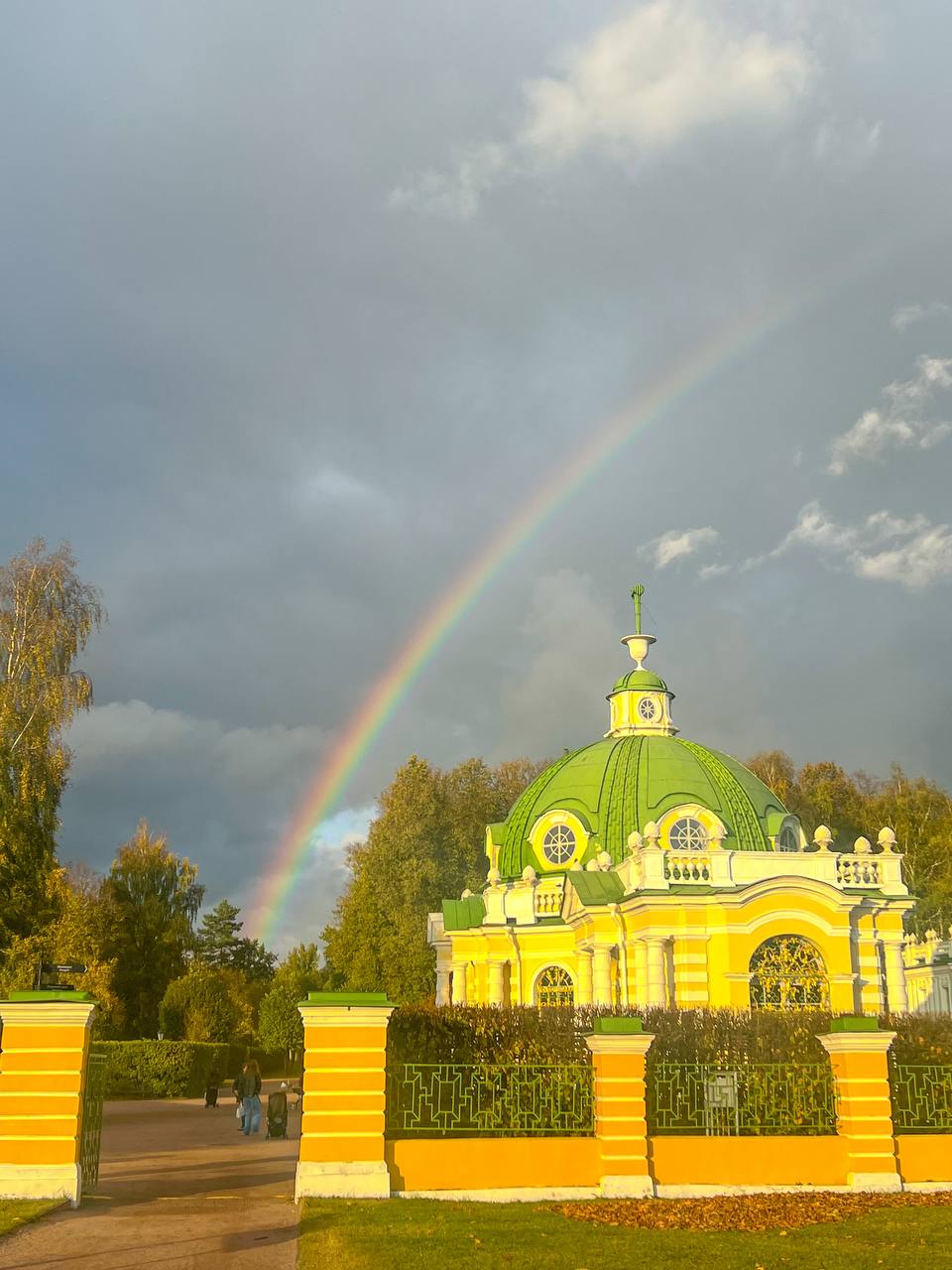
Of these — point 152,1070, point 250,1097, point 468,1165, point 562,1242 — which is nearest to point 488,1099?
point 468,1165

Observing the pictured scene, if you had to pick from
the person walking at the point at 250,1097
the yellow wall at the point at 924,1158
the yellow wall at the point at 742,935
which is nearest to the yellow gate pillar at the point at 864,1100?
the yellow wall at the point at 924,1158

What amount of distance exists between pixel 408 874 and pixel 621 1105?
38.0 meters

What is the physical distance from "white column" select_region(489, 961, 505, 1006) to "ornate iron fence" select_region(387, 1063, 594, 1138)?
72.1ft

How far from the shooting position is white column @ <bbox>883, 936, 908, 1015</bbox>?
1169 inches

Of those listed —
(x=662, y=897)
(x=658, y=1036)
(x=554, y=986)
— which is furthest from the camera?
(x=554, y=986)

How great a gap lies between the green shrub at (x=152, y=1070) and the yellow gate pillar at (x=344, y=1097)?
97.2 ft

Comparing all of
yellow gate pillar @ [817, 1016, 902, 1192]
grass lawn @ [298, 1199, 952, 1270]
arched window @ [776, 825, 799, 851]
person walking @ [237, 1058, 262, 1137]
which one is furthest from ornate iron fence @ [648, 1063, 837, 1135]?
arched window @ [776, 825, 799, 851]

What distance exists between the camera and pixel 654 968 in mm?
29016

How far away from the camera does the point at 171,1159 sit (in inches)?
773

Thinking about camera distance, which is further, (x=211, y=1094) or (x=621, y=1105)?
(x=211, y=1094)

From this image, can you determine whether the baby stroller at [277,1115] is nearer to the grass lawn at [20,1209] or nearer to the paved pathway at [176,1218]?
the paved pathway at [176,1218]

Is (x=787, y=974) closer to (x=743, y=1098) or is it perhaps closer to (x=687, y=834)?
(x=687, y=834)

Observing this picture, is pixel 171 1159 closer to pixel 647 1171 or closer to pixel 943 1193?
pixel 647 1171

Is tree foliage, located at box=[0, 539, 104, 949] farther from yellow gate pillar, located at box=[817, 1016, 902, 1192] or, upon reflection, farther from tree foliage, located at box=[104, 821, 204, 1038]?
yellow gate pillar, located at box=[817, 1016, 902, 1192]
